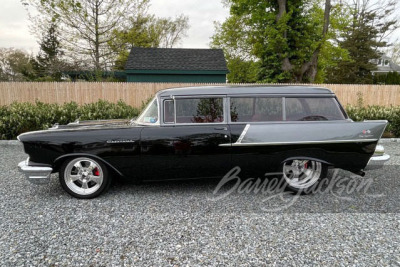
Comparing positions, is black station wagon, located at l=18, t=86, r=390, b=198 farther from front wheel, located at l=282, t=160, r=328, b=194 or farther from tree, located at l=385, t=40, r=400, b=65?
tree, located at l=385, t=40, r=400, b=65

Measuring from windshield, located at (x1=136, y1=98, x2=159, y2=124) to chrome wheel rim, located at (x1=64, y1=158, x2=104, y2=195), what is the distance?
37.6 inches

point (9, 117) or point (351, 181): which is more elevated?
point (9, 117)

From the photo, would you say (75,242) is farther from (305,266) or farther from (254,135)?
(254,135)

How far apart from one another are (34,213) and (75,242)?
1114 mm

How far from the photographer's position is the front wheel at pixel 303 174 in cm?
401

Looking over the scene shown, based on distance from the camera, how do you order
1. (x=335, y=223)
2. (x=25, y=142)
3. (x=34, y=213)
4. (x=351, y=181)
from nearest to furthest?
Result: (x=335, y=223) → (x=34, y=213) → (x=25, y=142) → (x=351, y=181)

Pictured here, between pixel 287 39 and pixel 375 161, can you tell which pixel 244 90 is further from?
pixel 287 39

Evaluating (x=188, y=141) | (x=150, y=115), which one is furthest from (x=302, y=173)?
(x=150, y=115)

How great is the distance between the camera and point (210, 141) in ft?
12.3

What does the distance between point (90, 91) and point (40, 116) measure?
3.96 m

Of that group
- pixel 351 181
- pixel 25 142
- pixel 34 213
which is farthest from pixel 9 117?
pixel 351 181

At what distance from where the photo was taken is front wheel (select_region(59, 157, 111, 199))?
12.3ft

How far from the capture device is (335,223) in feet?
10.3

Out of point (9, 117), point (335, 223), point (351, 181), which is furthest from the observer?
point (9, 117)
